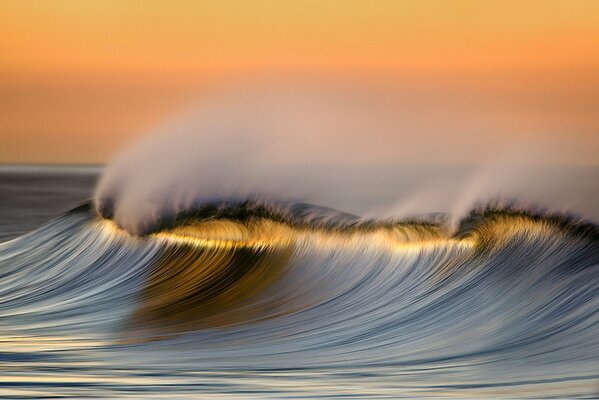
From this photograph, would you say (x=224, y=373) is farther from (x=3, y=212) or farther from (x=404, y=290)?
(x=3, y=212)

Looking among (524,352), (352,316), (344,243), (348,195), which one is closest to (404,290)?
(352,316)

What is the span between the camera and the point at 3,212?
23172mm

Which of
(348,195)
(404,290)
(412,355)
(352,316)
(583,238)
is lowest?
(412,355)

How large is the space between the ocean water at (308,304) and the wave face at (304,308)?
15 millimetres

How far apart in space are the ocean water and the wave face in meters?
0.02

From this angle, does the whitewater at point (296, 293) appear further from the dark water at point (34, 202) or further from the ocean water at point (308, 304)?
the dark water at point (34, 202)

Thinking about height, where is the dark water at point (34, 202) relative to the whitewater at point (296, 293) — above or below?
above

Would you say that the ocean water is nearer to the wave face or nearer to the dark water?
the wave face

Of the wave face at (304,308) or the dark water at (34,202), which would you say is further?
the dark water at (34,202)

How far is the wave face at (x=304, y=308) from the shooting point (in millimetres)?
4422

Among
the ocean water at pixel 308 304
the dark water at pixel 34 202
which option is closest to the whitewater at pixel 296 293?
the ocean water at pixel 308 304

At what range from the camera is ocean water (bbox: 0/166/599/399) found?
4.42 m

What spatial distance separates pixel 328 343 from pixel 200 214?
3.65 meters

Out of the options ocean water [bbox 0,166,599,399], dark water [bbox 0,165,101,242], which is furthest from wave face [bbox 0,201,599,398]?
dark water [bbox 0,165,101,242]
